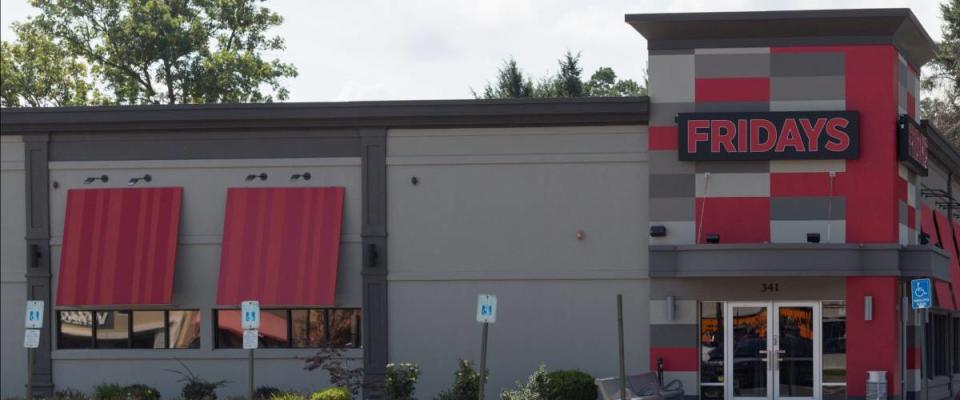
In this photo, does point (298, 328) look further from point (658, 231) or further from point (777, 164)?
point (777, 164)

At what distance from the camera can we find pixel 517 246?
29344 millimetres

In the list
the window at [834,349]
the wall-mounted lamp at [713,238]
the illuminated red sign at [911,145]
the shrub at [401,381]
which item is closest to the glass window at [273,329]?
the shrub at [401,381]

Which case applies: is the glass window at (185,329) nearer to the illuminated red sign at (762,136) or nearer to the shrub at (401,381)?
the shrub at (401,381)

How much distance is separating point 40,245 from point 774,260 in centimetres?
1557

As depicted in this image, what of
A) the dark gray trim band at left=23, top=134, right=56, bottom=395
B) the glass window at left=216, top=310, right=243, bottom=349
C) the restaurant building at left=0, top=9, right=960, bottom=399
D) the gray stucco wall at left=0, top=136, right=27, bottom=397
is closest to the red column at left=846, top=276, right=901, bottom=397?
the restaurant building at left=0, top=9, right=960, bottom=399

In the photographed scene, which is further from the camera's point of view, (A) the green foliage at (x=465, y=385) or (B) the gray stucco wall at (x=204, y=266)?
(B) the gray stucco wall at (x=204, y=266)

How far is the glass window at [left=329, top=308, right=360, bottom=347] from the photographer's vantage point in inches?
1169

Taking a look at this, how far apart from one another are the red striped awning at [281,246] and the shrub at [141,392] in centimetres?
232

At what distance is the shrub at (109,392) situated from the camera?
28.7m

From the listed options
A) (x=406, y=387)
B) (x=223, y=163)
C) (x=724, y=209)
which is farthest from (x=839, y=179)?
(x=223, y=163)

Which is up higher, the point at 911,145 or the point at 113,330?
the point at 911,145

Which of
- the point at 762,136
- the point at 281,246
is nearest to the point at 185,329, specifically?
the point at 281,246

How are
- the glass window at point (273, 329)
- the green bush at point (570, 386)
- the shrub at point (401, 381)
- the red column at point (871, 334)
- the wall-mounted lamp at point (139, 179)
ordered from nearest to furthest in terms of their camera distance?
the green bush at point (570, 386), the shrub at point (401, 381), the red column at point (871, 334), the glass window at point (273, 329), the wall-mounted lamp at point (139, 179)

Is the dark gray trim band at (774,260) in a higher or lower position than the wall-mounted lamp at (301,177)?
lower
